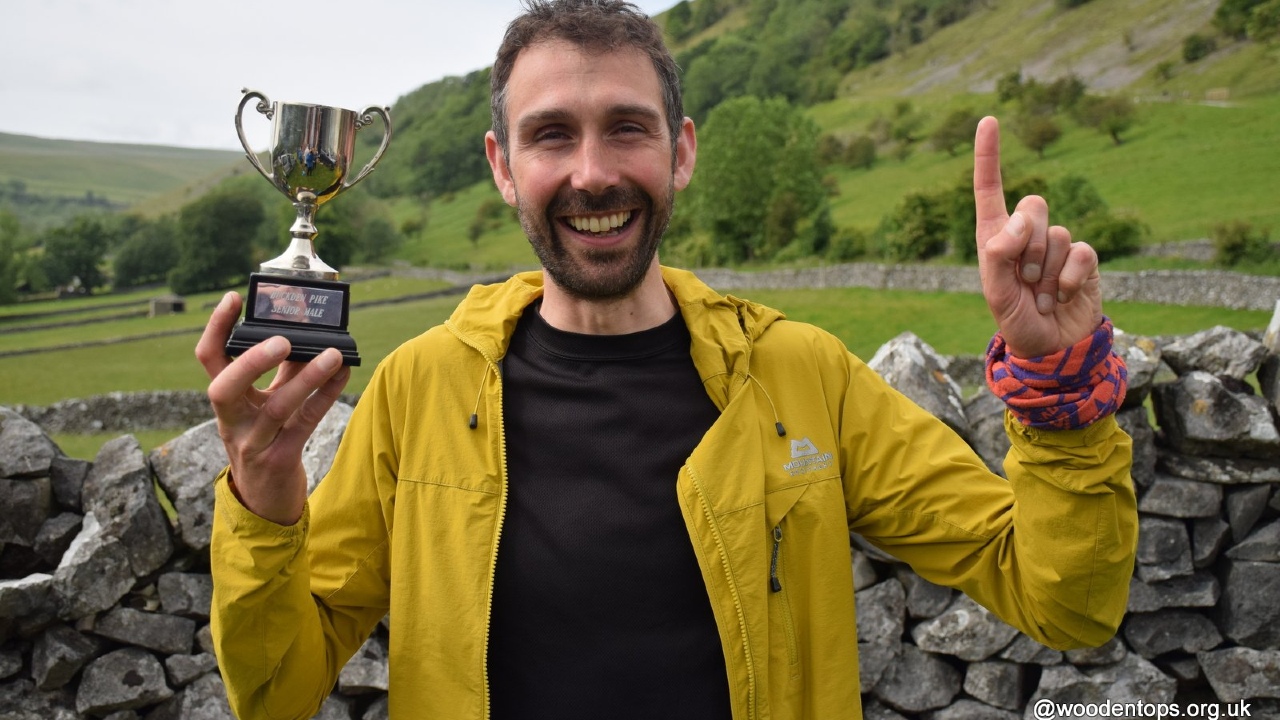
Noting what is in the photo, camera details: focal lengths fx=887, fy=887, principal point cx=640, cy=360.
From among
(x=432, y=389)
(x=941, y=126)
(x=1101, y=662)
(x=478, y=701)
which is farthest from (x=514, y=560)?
(x=941, y=126)

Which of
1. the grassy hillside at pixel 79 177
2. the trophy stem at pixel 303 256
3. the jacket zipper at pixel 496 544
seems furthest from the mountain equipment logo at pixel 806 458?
the grassy hillside at pixel 79 177

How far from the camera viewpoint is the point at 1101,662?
426 cm

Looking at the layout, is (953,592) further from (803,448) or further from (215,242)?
(215,242)

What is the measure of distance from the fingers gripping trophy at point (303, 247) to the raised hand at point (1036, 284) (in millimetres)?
1695

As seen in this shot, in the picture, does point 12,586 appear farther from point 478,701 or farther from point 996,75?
point 996,75

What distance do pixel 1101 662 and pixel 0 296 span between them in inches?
2288

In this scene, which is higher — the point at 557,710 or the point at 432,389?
the point at 432,389

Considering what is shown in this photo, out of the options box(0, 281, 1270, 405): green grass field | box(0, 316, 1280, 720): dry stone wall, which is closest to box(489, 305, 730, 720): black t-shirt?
box(0, 316, 1280, 720): dry stone wall

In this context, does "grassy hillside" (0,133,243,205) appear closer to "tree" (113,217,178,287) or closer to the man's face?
"tree" (113,217,178,287)

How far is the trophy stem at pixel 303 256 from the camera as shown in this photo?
2748 millimetres

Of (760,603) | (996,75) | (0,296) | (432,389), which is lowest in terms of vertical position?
(0,296)

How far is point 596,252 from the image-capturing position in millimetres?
2670

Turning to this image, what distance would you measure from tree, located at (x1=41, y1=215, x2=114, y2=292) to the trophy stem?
64487 millimetres

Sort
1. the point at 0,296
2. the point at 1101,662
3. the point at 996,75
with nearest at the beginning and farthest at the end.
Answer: the point at 1101,662 → the point at 0,296 → the point at 996,75
